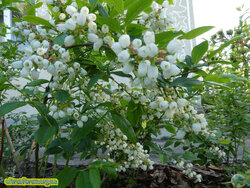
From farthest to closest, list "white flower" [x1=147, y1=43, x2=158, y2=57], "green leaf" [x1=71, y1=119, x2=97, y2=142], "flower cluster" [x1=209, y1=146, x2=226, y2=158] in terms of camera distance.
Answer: "flower cluster" [x1=209, y1=146, x2=226, y2=158]
"green leaf" [x1=71, y1=119, x2=97, y2=142]
"white flower" [x1=147, y1=43, x2=158, y2=57]

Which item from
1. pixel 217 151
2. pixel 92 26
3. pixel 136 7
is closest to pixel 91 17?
pixel 92 26

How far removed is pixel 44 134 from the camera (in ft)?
2.56

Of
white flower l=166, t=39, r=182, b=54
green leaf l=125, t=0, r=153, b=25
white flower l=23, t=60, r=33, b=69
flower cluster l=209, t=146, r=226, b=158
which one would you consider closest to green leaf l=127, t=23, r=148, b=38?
green leaf l=125, t=0, r=153, b=25

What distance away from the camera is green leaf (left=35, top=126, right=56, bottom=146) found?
755 millimetres

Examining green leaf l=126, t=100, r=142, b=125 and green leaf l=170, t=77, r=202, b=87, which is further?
green leaf l=126, t=100, r=142, b=125

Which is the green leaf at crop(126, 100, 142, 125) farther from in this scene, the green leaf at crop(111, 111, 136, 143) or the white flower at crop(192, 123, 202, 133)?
the white flower at crop(192, 123, 202, 133)

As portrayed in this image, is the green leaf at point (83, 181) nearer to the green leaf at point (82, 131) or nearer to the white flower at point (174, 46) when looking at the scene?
the green leaf at point (82, 131)

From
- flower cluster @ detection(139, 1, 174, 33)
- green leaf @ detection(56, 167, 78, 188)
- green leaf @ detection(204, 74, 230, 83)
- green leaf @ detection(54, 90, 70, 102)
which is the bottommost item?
green leaf @ detection(56, 167, 78, 188)

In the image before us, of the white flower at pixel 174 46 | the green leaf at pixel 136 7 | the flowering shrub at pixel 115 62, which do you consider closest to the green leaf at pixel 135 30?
the flowering shrub at pixel 115 62

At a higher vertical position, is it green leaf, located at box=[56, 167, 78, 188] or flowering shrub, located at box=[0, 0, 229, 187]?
flowering shrub, located at box=[0, 0, 229, 187]

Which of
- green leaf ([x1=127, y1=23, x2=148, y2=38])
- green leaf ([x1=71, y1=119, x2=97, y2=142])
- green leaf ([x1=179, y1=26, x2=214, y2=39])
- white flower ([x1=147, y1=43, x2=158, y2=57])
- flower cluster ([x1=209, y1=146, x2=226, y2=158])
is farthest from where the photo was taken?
flower cluster ([x1=209, y1=146, x2=226, y2=158])

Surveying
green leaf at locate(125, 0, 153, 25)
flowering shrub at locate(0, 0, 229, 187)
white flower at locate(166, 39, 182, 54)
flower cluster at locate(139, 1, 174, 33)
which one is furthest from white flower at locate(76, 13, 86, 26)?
flower cluster at locate(139, 1, 174, 33)

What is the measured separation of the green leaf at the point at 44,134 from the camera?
755mm

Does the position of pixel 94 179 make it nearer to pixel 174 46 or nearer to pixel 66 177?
pixel 66 177
